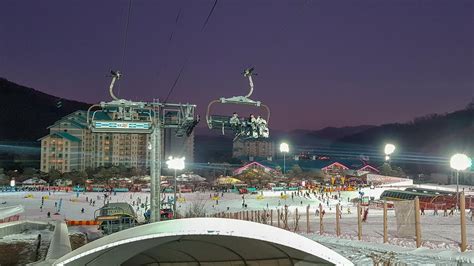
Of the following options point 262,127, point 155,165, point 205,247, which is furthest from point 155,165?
point 205,247

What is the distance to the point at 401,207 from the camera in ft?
44.1

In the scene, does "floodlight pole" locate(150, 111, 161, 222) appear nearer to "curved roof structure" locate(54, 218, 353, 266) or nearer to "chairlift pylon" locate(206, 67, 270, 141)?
"chairlift pylon" locate(206, 67, 270, 141)

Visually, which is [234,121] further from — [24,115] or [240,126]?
[24,115]

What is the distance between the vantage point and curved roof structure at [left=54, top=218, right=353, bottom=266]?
4570 millimetres

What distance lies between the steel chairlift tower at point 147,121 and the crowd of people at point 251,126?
8.54ft

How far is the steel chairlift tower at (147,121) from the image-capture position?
1486 centimetres

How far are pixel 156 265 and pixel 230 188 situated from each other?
64102 millimetres

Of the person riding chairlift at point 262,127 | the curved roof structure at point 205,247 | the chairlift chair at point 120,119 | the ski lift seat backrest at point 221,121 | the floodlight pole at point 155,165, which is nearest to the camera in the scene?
the curved roof structure at point 205,247

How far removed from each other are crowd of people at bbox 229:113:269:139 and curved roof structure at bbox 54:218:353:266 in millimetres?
6524

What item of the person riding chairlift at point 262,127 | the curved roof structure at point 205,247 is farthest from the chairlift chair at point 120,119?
the curved roof structure at point 205,247

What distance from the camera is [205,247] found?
251 inches

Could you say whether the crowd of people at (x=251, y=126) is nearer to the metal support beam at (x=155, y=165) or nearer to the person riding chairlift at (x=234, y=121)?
the person riding chairlift at (x=234, y=121)

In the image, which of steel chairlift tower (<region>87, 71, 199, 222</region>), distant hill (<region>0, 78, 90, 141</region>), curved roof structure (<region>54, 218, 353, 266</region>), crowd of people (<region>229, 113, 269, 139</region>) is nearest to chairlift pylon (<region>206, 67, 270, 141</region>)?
crowd of people (<region>229, 113, 269, 139</region>)

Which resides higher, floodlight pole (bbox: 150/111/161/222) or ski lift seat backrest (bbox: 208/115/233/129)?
ski lift seat backrest (bbox: 208/115/233/129)
